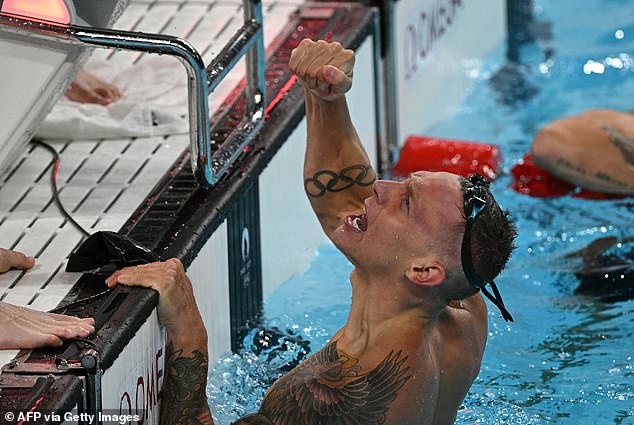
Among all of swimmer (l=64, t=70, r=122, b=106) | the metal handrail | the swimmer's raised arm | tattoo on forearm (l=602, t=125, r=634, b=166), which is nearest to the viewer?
the metal handrail

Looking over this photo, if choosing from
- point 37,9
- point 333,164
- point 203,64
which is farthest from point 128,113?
point 333,164

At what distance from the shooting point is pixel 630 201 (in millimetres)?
4766

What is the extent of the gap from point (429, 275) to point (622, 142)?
8.41 feet

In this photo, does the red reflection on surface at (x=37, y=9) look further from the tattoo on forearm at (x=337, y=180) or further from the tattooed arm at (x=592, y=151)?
the tattooed arm at (x=592, y=151)

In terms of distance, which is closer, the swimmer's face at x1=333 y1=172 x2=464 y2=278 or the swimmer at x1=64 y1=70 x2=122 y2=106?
the swimmer's face at x1=333 y1=172 x2=464 y2=278

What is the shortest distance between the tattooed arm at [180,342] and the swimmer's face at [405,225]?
39 cm

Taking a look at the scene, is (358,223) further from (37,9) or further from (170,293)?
(37,9)

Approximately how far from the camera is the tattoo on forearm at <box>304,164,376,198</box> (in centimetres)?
309

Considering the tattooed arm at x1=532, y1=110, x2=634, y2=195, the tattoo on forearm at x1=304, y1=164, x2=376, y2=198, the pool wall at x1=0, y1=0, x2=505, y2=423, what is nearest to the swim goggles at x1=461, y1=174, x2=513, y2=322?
the tattoo on forearm at x1=304, y1=164, x2=376, y2=198

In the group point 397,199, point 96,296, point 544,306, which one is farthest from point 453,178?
point 544,306

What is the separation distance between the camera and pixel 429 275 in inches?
99.3

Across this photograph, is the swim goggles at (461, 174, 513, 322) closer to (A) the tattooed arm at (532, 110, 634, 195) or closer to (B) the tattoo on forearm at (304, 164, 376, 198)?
(B) the tattoo on forearm at (304, 164, 376, 198)

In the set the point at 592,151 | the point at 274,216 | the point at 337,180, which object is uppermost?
the point at 337,180

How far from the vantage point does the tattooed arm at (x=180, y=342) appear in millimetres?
2752
